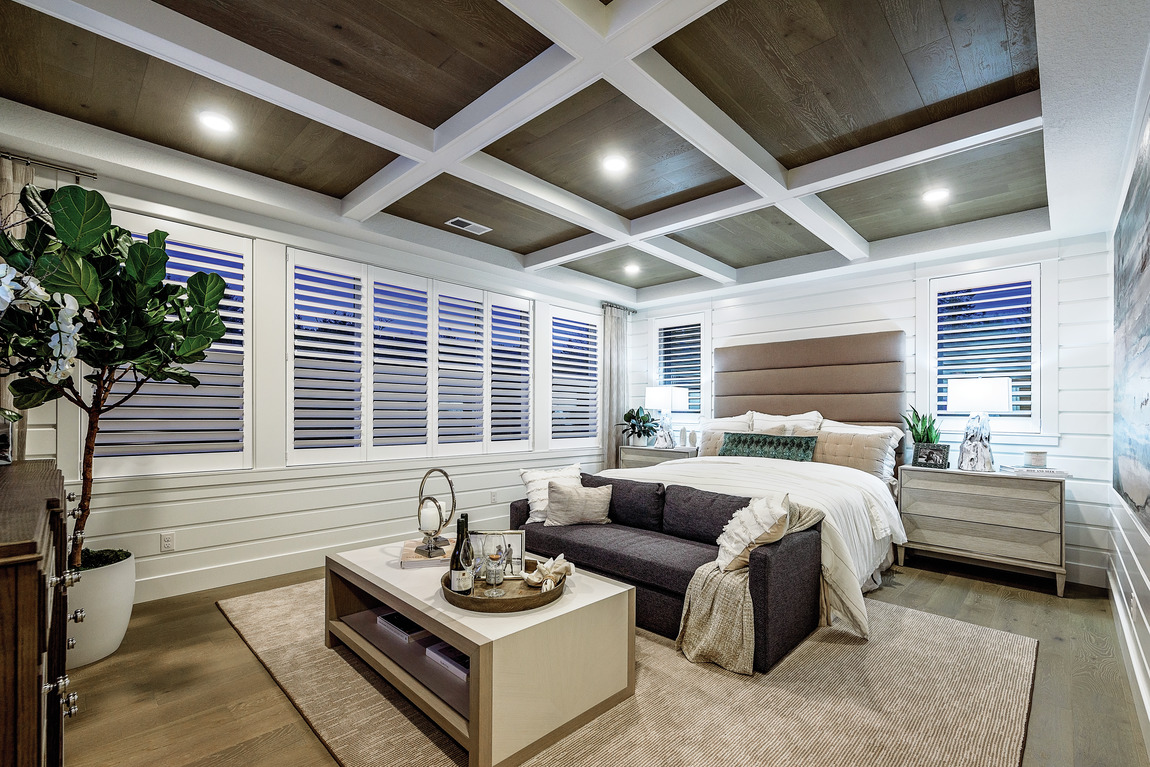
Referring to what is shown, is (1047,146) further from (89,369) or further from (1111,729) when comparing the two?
→ (89,369)

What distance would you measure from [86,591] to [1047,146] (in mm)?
4917

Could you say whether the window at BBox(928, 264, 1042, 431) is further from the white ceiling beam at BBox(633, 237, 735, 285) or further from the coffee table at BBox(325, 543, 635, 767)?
the coffee table at BBox(325, 543, 635, 767)

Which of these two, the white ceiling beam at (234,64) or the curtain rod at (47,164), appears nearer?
the white ceiling beam at (234,64)

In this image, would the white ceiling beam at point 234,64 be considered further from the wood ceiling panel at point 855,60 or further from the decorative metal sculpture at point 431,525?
the decorative metal sculpture at point 431,525

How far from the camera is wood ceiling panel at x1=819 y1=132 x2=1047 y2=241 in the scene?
304 cm

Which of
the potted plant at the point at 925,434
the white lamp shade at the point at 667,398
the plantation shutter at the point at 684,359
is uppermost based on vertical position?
the plantation shutter at the point at 684,359

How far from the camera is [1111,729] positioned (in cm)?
202

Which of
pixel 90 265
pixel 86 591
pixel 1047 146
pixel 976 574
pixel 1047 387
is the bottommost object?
pixel 976 574

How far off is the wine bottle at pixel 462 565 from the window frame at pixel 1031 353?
3.99 metres

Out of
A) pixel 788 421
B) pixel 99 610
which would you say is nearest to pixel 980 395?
pixel 788 421

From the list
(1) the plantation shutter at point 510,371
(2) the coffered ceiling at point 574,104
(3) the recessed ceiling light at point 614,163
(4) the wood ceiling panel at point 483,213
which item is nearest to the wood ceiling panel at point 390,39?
(2) the coffered ceiling at point 574,104

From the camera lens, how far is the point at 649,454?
19.2 feet

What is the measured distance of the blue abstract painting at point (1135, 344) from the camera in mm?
1925

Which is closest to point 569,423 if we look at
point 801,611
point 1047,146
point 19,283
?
point 801,611
